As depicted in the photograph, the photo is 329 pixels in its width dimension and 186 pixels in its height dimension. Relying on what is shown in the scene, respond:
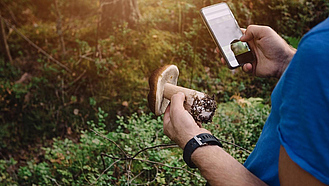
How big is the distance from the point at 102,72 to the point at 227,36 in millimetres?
2806

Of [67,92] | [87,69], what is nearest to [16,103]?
[67,92]

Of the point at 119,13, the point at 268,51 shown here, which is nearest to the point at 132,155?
the point at 268,51

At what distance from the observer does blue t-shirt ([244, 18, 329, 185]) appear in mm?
783

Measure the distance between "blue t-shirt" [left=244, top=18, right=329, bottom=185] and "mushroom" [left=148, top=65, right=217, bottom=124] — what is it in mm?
847

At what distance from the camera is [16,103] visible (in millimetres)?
4086

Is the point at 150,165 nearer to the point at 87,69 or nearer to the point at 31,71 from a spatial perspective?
the point at 87,69

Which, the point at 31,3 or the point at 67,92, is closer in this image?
the point at 67,92

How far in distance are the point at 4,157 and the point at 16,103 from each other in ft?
2.64

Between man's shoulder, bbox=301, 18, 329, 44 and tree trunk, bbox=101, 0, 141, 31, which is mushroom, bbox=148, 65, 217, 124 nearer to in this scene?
man's shoulder, bbox=301, 18, 329, 44

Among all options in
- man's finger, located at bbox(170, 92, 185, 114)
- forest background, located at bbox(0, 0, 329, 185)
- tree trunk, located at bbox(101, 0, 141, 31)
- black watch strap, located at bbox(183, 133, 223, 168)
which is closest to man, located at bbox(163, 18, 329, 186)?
black watch strap, located at bbox(183, 133, 223, 168)

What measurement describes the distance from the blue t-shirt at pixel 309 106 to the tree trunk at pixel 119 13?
400cm

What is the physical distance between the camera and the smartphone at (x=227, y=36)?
181 cm

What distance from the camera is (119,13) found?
15.0 ft

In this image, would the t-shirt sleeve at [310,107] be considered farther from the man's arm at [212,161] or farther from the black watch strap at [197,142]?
the black watch strap at [197,142]
